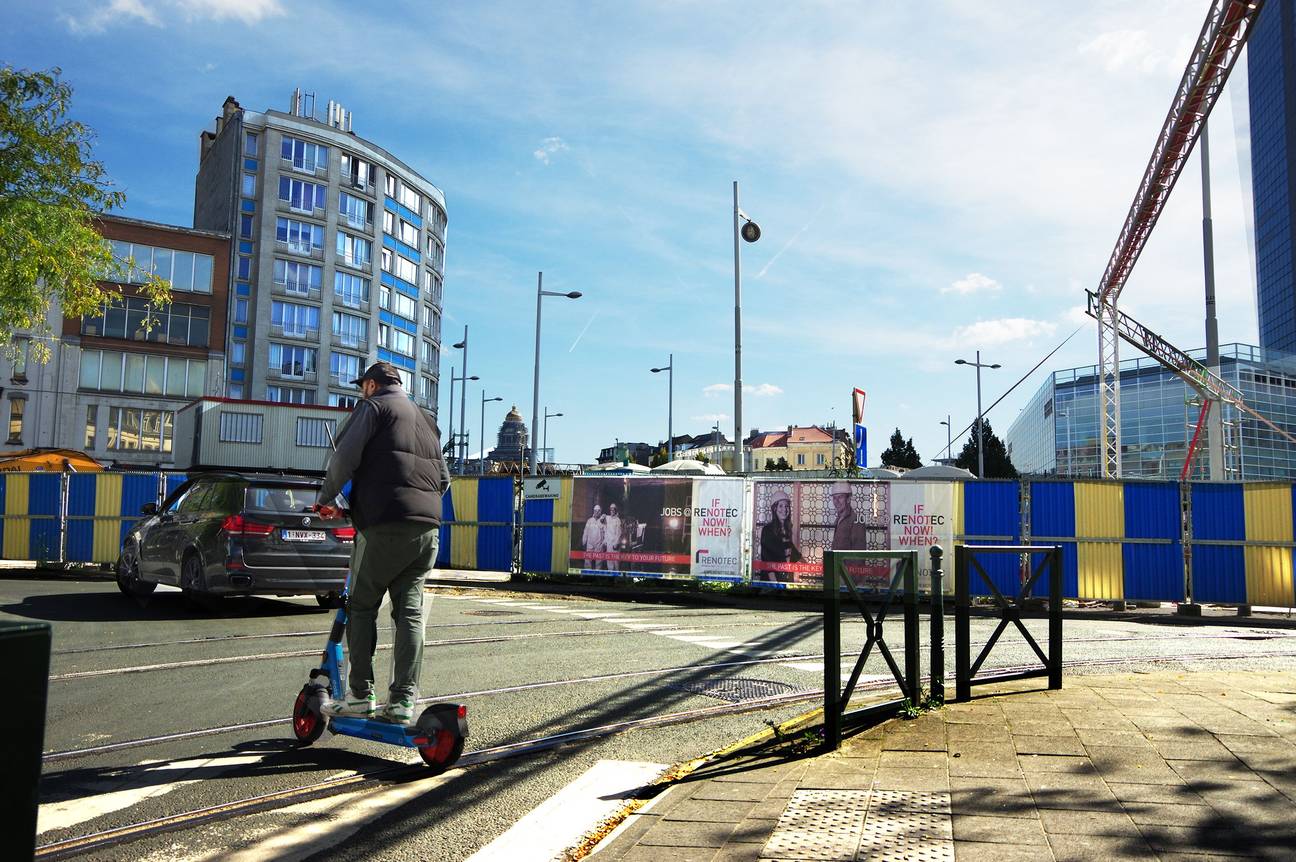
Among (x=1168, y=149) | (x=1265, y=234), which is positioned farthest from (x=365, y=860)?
(x=1265, y=234)

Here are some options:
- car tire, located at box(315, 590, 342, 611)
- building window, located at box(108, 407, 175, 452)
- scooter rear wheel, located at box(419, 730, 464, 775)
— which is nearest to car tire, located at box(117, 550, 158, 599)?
car tire, located at box(315, 590, 342, 611)

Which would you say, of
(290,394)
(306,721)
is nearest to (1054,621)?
(306,721)

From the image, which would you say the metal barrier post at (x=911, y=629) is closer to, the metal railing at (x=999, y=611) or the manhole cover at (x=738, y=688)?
the metal railing at (x=999, y=611)

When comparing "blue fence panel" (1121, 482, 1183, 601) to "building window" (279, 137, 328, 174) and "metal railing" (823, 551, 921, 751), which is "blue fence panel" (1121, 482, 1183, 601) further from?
"building window" (279, 137, 328, 174)

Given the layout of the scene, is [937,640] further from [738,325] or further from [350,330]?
[350,330]

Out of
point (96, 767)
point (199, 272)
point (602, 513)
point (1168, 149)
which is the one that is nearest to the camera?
point (96, 767)

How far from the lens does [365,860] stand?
3.65 metres

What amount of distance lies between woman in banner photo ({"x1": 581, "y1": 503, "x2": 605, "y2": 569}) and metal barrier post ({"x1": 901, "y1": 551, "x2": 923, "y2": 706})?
13430 millimetres

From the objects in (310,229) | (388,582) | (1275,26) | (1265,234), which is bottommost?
(388,582)

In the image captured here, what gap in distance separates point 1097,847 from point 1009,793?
0.71m

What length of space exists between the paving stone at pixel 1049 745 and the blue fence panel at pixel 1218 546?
12477 mm

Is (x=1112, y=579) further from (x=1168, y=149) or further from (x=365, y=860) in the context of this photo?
(x=1168, y=149)

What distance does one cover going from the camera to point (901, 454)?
96375 mm

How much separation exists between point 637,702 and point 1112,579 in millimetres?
12123
